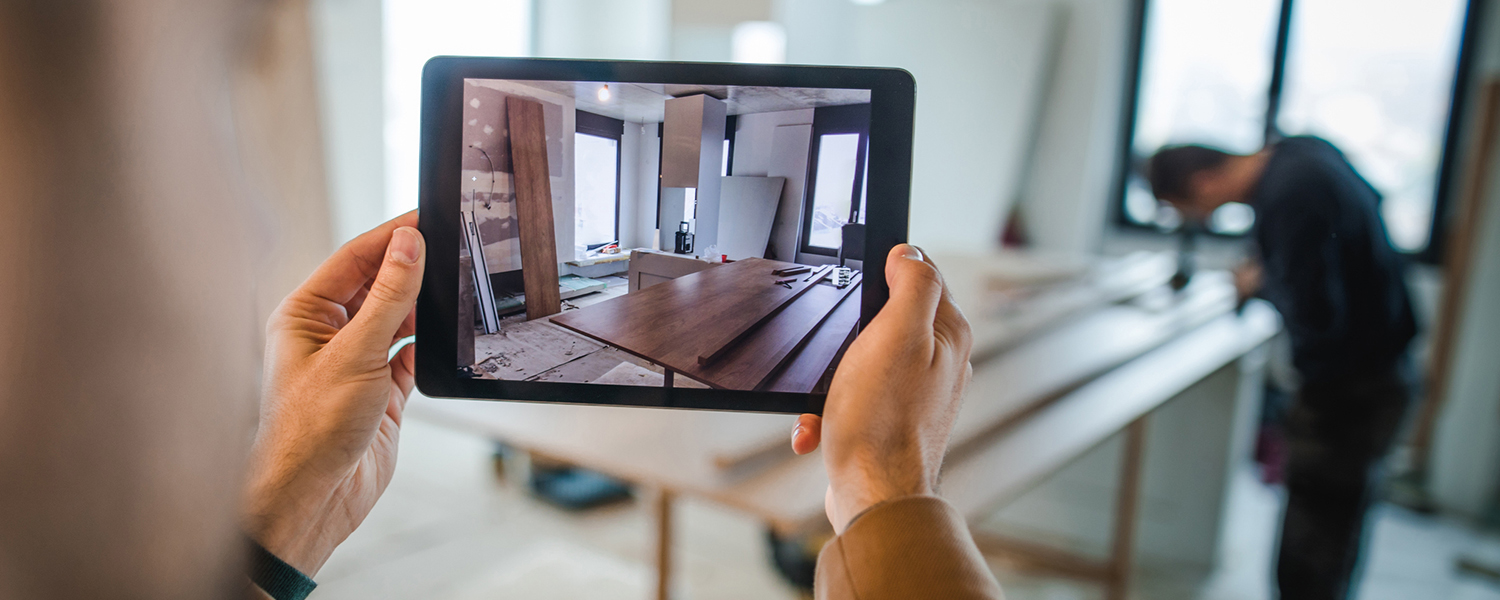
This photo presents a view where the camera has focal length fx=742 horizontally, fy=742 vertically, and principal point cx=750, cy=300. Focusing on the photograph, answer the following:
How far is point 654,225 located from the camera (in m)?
0.36

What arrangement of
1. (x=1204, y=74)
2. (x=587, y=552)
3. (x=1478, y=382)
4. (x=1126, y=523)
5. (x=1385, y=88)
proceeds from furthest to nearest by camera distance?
(x=1204, y=74), (x=1385, y=88), (x=1478, y=382), (x=1126, y=523), (x=587, y=552)

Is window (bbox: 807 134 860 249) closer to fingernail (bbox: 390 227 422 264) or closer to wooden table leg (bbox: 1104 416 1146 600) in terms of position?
fingernail (bbox: 390 227 422 264)

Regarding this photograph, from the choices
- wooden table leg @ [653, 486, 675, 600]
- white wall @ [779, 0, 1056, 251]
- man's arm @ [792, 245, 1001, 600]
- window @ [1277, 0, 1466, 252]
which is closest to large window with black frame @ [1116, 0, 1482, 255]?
window @ [1277, 0, 1466, 252]

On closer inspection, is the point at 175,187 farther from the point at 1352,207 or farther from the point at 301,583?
the point at 1352,207

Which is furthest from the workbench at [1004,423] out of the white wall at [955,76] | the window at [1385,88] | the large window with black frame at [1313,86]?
the window at [1385,88]

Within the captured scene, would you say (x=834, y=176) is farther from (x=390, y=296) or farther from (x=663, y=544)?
(x=663, y=544)

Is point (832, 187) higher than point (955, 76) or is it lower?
lower

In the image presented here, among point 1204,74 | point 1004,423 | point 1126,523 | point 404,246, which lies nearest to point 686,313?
point 404,246

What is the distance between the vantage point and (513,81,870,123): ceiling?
0.35 meters

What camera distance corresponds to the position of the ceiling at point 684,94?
1.13 feet

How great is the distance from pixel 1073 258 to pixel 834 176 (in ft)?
5.29

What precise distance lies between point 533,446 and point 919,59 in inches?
20.0

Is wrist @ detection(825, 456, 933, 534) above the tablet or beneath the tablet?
beneath

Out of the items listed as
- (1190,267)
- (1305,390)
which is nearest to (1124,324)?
(1305,390)
